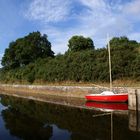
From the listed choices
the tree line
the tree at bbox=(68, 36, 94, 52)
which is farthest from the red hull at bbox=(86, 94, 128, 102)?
the tree at bbox=(68, 36, 94, 52)

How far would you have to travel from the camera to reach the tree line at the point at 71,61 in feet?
114

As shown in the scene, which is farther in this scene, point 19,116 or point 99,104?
point 99,104

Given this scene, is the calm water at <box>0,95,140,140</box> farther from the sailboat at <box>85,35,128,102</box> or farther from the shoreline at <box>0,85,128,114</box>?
the sailboat at <box>85,35,128,102</box>

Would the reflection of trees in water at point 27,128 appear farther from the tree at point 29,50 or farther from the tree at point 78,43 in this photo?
the tree at point 29,50

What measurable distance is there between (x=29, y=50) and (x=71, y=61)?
27.0 m

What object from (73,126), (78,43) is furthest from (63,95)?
(78,43)

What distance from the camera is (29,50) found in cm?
6919

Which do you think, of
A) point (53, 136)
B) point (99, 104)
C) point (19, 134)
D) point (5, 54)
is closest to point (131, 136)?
point (53, 136)

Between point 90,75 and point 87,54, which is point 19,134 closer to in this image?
point 90,75

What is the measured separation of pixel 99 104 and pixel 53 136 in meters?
12.0

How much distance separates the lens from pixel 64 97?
38.2 meters

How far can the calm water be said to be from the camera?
680 inches

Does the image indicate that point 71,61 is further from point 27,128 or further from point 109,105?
point 27,128

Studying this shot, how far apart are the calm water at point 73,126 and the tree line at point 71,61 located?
10.5m
